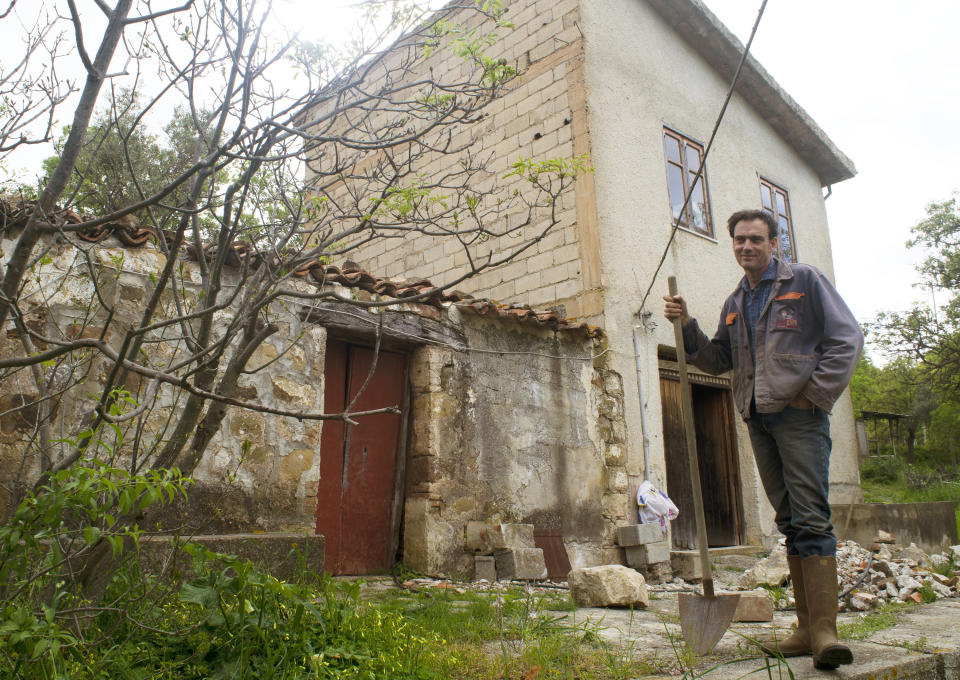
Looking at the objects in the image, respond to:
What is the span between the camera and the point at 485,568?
17.6ft

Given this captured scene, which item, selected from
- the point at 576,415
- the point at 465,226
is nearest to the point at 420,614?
the point at 576,415

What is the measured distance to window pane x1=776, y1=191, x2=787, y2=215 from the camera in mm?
9870

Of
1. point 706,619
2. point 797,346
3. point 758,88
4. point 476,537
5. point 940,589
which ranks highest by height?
point 758,88

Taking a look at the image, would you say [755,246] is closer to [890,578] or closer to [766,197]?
[890,578]

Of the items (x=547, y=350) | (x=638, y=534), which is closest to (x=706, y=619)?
(x=638, y=534)

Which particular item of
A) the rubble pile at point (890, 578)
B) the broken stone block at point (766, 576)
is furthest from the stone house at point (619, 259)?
the rubble pile at point (890, 578)

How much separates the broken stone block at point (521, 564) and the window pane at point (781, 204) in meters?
6.88

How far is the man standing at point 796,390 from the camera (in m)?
2.54

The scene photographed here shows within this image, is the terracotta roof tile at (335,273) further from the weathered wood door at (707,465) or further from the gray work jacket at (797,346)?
the weathered wood door at (707,465)

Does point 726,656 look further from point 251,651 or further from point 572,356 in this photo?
point 572,356

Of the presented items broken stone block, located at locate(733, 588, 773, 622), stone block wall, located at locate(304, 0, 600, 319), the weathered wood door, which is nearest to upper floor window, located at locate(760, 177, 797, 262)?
the weathered wood door

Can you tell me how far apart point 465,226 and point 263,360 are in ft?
12.6

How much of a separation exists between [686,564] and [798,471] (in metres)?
4.07

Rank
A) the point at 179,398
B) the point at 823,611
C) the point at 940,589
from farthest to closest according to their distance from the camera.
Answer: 1. the point at 940,589
2. the point at 179,398
3. the point at 823,611
